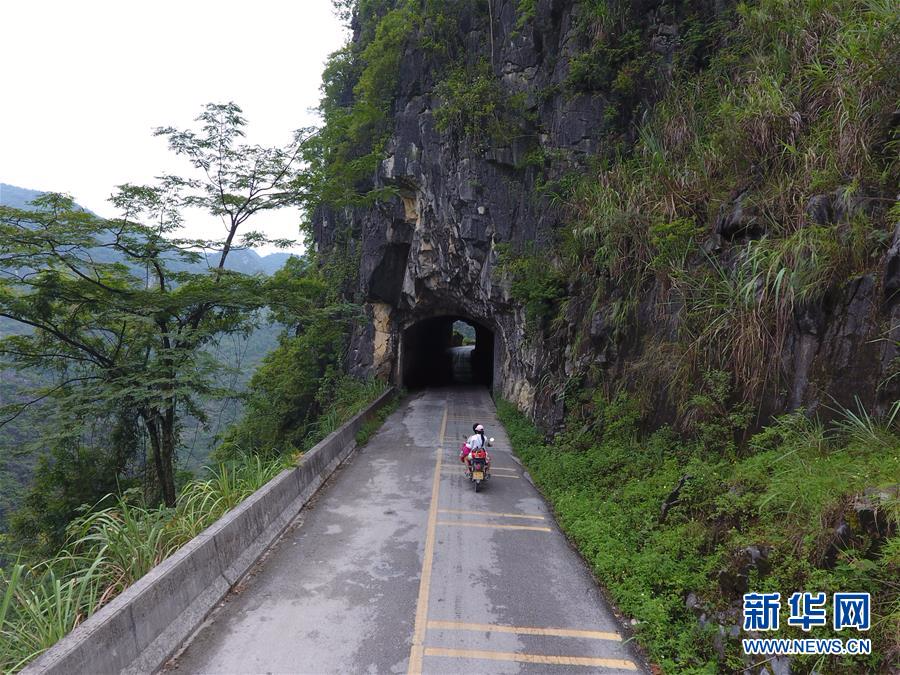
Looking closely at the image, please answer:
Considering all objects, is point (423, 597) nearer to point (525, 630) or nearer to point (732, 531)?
point (525, 630)

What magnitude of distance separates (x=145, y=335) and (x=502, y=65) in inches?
557

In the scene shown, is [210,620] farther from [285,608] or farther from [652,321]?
[652,321]

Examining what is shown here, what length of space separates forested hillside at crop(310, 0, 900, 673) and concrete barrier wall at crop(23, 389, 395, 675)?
14.9 ft

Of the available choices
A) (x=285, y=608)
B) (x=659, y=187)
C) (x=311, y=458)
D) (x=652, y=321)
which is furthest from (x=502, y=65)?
(x=285, y=608)

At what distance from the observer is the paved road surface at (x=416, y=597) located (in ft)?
14.1

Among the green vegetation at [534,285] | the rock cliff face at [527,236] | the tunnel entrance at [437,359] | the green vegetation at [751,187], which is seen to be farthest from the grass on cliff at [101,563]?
the tunnel entrance at [437,359]

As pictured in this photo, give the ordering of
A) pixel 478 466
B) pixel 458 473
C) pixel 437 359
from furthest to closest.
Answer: pixel 437 359, pixel 458 473, pixel 478 466

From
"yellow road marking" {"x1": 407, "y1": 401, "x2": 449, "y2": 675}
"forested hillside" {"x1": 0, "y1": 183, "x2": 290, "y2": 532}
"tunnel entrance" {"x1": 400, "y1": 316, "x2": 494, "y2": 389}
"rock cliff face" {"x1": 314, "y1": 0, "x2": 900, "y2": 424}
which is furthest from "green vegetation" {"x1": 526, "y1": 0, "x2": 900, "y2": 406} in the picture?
"tunnel entrance" {"x1": 400, "y1": 316, "x2": 494, "y2": 389}

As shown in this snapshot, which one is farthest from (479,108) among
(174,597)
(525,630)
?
(174,597)

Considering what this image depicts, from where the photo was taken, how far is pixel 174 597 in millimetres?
4461

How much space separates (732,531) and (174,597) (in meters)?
5.66

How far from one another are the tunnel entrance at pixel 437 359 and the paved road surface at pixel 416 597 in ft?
49.3

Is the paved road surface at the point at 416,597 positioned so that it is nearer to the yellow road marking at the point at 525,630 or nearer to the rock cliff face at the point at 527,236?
the yellow road marking at the point at 525,630

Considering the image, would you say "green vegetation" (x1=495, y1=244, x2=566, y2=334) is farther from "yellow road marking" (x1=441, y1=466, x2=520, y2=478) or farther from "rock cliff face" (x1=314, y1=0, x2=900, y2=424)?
"yellow road marking" (x1=441, y1=466, x2=520, y2=478)
